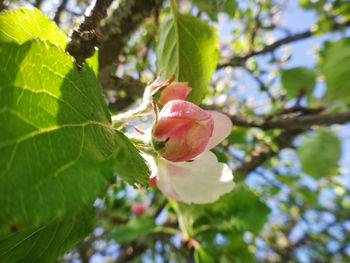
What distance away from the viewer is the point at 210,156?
47 cm

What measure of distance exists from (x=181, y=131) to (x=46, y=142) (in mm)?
165

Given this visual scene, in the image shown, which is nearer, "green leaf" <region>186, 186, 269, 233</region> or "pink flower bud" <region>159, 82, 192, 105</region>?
"pink flower bud" <region>159, 82, 192, 105</region>

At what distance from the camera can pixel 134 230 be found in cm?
120

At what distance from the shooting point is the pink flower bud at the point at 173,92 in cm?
45

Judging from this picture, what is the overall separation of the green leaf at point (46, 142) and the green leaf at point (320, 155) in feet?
Result: 4.72

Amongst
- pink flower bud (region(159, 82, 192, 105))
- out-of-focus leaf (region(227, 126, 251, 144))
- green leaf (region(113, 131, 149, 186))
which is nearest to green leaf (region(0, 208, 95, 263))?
green leaf (region(113, 131, 149, 186))

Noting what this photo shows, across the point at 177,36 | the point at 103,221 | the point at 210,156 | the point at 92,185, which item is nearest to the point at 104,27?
the point at 177,36

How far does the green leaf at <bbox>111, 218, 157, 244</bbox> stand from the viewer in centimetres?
117

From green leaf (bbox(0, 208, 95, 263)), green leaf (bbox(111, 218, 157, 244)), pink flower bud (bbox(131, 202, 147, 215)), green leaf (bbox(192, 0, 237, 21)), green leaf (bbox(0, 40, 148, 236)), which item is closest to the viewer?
green leaf (bbox(0, 40, 148, 236))

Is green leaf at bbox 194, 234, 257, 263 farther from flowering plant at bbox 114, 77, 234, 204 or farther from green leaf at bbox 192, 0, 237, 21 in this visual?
green leaf at bbox 192, 0, 237, 21

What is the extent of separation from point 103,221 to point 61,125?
197 centimetres

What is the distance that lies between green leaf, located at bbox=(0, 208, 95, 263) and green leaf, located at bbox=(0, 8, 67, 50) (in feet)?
0.76

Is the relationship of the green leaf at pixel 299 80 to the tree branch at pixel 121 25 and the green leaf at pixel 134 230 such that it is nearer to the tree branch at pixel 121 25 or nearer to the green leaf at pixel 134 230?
the tree branch at pixel 121 25

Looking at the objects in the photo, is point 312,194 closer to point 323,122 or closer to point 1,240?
point 323,122
